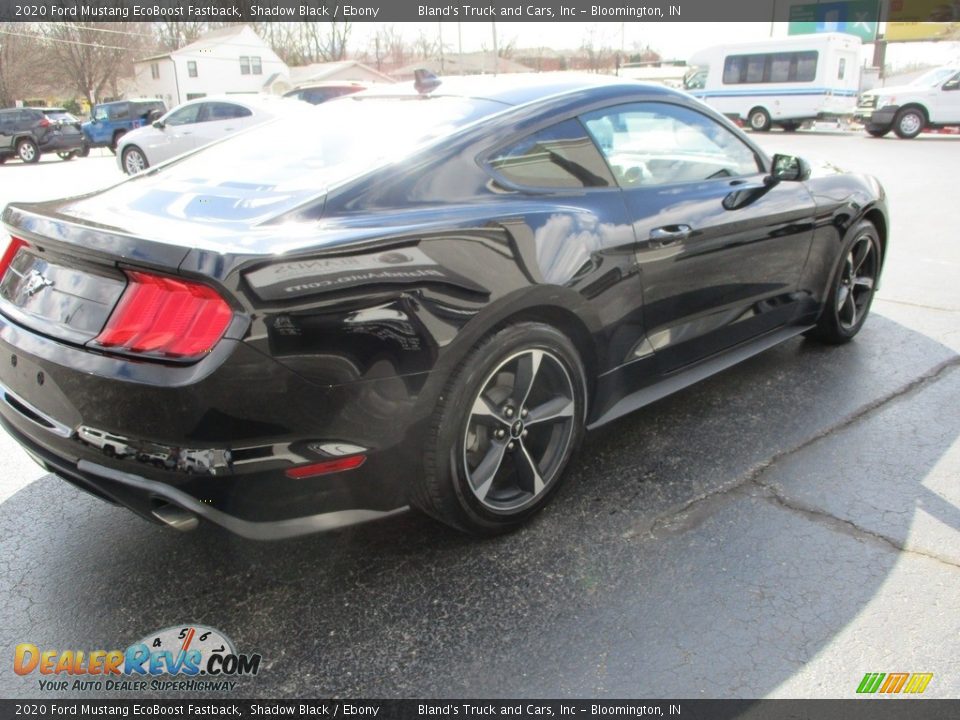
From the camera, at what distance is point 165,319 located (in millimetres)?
2031

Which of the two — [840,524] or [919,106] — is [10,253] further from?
[919,106]

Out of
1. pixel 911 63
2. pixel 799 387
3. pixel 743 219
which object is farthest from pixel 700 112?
pixel 911 63

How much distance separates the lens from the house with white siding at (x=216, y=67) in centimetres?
5894

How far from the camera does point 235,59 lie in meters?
60.0

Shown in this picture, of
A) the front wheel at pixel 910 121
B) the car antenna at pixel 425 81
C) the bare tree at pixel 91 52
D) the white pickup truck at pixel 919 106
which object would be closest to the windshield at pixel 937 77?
the white pickup truck at pixel 919 106

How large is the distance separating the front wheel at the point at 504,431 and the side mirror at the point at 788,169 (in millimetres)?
1625

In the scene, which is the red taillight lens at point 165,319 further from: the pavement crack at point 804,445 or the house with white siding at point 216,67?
the house with white siding at point 216,67

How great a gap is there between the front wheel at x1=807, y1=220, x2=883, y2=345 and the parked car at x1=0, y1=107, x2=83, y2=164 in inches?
997

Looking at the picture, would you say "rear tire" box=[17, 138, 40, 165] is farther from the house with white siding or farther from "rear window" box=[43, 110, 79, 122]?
the house with white siding

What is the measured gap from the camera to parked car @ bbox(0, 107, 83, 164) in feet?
75.8

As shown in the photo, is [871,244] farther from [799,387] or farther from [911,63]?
[911,63]

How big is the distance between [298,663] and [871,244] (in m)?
4.00

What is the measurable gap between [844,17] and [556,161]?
4343cm

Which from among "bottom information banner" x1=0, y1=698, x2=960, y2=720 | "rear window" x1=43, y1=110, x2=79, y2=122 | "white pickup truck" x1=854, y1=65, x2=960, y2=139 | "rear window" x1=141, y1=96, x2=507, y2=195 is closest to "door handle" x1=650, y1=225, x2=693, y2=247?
"rear window" x1=141, y1=96, x2=507, y2=195
